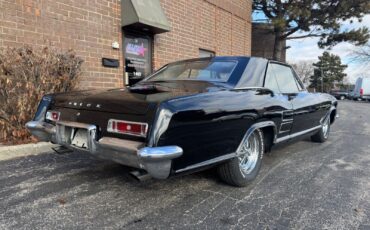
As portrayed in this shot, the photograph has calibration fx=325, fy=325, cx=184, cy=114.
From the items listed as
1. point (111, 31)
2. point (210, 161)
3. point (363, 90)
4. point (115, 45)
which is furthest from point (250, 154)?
point (363, 90)

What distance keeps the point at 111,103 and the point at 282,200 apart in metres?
1.91

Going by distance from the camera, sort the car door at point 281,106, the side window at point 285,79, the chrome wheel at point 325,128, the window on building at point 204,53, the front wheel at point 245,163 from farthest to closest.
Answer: the window on building at point 204,53
the chrome wheel at point 325,128
the side window at point 285,79
the car door at point 281,106
the front wheel at point 245,163

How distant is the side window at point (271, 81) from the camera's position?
4048 millimetres

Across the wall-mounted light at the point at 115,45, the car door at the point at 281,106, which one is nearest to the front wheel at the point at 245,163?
the car door at the point at 281,106

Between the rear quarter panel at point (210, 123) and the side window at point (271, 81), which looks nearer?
the rear quarter panel at point (210, 123)

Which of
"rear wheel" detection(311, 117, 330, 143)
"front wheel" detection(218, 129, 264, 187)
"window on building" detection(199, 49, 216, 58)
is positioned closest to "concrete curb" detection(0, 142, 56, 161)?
"front wheel" detection(218, 129, 264, 187)

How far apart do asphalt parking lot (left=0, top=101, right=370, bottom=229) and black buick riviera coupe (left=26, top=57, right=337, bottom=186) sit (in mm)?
386

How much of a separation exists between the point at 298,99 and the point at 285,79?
339 millimetres

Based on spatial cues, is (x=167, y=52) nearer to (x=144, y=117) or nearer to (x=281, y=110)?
(x=281, y=110)

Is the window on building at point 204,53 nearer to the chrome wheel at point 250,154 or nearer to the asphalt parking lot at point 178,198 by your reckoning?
the asphalt parking lot at point 178,198

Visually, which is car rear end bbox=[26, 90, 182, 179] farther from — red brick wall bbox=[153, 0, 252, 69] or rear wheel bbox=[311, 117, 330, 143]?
red brick wall bbox=[153, 0, 252, 69]

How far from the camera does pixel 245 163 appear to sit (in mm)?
3711

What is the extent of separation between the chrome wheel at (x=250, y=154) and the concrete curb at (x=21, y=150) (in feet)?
10.5

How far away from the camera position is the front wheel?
11.1 feet
